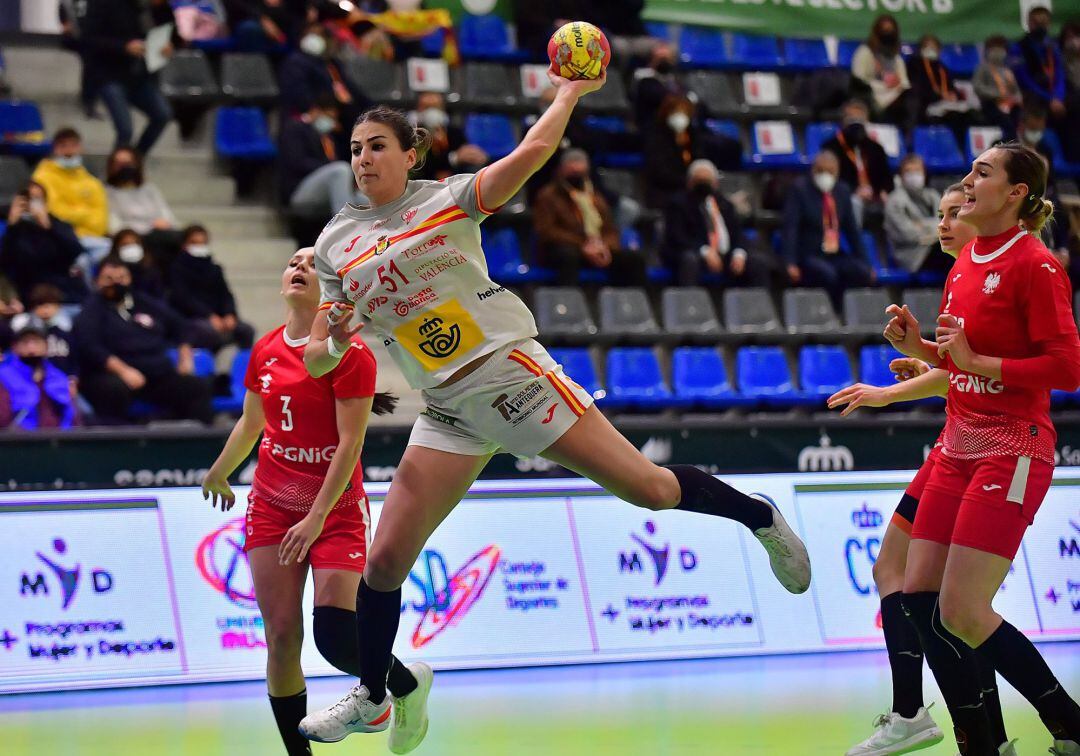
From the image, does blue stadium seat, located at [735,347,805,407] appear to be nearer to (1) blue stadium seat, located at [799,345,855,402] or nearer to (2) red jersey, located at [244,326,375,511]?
(1) blue stadium seat, located at [799,345,855,402]

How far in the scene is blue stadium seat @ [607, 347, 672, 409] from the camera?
39.1ft

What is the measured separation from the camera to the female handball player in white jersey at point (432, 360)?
4.93 metres

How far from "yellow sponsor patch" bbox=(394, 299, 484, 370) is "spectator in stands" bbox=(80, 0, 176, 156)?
7994mm

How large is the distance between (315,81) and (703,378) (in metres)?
4.19

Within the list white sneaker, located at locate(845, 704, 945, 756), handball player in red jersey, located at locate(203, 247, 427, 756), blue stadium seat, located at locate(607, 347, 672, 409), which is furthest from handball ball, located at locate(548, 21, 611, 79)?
blue stadium seat, located at locate(607, 347, 672, 409)

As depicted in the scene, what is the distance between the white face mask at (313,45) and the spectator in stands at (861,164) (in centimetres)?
513

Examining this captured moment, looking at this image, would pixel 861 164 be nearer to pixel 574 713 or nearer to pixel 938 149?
pixel 938 149

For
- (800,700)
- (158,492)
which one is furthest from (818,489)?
(158,492)

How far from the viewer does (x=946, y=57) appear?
55.6 feet

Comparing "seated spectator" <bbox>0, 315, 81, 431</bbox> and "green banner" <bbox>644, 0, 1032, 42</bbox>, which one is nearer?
Result: "seated spectator" <bbox>0, 315, 81, 431</bbox>

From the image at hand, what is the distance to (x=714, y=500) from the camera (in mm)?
5270

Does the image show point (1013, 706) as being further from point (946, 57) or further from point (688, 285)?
point (946, 57)

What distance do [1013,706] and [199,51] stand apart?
9.17 m

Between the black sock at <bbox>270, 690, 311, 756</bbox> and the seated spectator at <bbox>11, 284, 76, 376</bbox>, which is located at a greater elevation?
the seated spectator at <bbox>11, 284, 76, 376</bbox>
